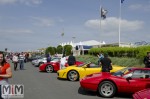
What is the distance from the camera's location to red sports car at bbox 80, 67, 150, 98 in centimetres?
998

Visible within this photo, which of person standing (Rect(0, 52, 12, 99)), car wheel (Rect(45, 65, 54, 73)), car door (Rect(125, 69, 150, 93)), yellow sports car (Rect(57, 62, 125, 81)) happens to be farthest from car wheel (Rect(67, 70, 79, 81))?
person standing (Rect(0, 52, 12, 99))

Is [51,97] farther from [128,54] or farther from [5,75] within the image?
[128,54]

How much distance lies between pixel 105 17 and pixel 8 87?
34.2 m

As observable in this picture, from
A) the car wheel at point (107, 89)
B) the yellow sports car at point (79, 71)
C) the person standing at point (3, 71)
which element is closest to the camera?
the person standing at point (3, 71)

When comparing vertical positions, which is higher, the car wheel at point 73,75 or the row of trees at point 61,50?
the row of trees at point 61,50

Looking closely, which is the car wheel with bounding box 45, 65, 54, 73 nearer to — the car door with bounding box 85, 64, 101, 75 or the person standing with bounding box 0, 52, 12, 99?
the car door with bounding box 85, 64, 101, 75

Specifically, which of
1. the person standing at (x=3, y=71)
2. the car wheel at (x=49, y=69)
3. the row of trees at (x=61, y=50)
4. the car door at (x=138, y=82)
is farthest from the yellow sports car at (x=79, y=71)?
the row of trees at (x=61, y=50)

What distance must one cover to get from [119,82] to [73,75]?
5548mm

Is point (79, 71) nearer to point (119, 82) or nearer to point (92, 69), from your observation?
point (92, 69)

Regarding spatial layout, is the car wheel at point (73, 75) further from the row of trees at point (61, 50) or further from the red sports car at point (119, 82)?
the row of trees at point (61, 50)

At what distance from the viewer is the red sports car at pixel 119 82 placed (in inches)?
393

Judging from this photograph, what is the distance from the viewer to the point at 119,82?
33.2 ft

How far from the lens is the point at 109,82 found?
33.7ft

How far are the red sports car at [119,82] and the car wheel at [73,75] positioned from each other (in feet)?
15.5
